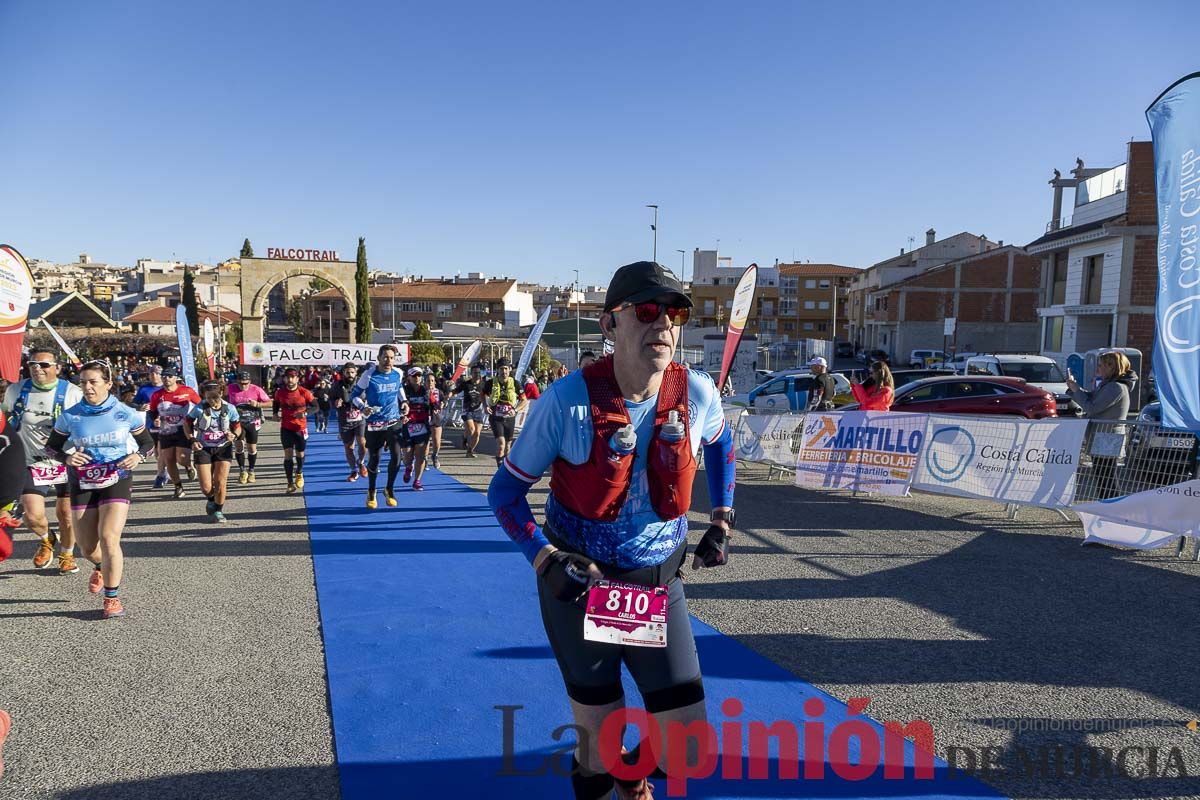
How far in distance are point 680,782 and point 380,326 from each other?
8813 cm

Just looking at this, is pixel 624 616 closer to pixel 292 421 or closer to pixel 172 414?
pixel 172 414

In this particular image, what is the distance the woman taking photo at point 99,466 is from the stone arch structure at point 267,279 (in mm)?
39501

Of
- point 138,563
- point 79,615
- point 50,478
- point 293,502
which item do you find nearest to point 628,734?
point 79,615

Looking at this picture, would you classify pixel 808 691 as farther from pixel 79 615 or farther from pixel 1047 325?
pixel 1047 325

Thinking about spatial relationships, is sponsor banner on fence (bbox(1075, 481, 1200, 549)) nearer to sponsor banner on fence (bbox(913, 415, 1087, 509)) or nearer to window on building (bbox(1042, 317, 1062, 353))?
sponsor banner on fence (bbox(913, 415, 1087, 509))

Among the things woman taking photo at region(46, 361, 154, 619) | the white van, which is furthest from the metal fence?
the white van

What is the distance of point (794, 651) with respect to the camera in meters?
4.79

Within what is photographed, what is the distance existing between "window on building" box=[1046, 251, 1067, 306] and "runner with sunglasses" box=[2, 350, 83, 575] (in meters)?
35.3

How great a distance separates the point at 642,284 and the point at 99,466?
4.93 m

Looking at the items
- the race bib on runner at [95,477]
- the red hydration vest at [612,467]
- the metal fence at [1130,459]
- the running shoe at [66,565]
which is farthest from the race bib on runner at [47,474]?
the metal fence at [1130,459]

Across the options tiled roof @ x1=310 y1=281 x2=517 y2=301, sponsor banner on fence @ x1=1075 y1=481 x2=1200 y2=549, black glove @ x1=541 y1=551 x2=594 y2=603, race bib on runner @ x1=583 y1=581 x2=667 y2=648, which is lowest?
sponsor banner on fence @ x1=1075 y1=481 x2=1200 y2=549

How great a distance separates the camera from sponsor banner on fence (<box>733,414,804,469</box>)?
1182cm

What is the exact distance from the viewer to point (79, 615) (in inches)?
219

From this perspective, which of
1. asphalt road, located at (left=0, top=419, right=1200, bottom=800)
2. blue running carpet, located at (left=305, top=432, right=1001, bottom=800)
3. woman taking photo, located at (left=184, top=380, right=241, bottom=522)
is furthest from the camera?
woman taking photo, located at (left=184, top=380, right=241, bottom=522)
